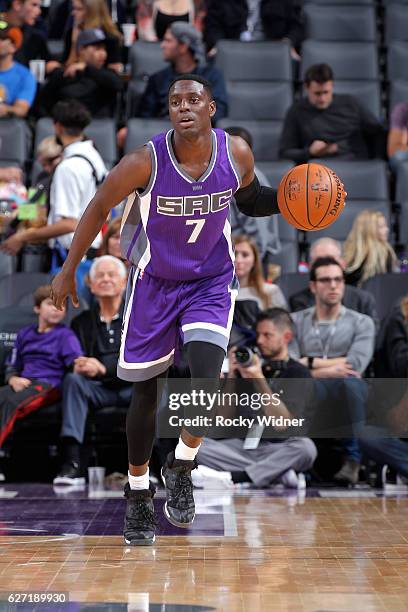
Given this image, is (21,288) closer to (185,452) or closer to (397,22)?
(185,452)

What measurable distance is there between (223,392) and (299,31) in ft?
15.8

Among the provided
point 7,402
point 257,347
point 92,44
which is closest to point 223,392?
point 257,347

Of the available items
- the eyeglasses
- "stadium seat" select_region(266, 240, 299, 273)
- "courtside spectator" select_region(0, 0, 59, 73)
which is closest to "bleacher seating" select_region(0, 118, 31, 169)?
"courtside spectator" select_region(0, 0, 59, 73)

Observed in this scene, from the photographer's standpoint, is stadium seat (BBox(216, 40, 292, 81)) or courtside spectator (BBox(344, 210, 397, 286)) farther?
stadium seat (BBox(216, 40, 292, 81))

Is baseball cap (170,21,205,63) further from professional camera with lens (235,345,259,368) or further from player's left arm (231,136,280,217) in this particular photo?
player's left arm (231,136,280,217)

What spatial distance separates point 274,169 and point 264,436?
2.41m

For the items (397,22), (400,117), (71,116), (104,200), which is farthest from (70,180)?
(397,22)

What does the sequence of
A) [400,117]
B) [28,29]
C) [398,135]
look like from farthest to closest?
[28,29], [398,135], [400,117]

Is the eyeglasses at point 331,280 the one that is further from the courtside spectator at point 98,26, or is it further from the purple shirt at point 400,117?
the courtside spectator at point 98,26

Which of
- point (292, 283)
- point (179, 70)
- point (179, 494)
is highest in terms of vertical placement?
point (179, 70)

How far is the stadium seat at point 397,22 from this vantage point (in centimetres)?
1019

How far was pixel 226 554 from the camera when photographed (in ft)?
14.1

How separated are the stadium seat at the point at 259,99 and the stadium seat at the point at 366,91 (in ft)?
1.54

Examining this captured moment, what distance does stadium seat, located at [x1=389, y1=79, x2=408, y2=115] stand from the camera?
9367 millimetres
